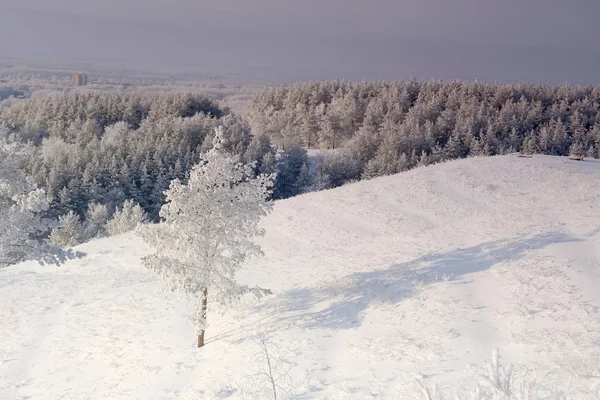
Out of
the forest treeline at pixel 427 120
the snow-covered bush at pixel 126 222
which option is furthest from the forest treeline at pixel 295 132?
the snow-covered bush at pixel 126 222

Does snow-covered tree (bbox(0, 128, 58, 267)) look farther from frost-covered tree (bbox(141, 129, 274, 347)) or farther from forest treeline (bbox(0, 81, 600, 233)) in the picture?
forest treeline (bbox(0, 81, 600, 233))

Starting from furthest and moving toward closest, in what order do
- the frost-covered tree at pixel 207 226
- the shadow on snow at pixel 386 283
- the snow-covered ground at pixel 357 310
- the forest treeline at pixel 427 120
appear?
the forest treeline at pixel 427 120, the shadow on snow at pixel 386 283, the frost-covered tree at pixel 207 226, the snow-covered ground at pixel 357 310

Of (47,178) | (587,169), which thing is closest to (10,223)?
(587,169)

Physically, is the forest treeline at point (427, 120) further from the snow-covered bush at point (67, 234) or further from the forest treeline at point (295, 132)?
the snow-covered bush at point (67, 234)

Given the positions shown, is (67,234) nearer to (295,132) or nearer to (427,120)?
(295,132)

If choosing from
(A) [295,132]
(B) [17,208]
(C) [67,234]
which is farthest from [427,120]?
(B) [17,208]

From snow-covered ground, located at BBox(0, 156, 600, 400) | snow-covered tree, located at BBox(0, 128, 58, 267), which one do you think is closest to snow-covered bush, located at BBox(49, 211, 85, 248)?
snow-covered ground, located at BBox(0, 156, 600, 400)
